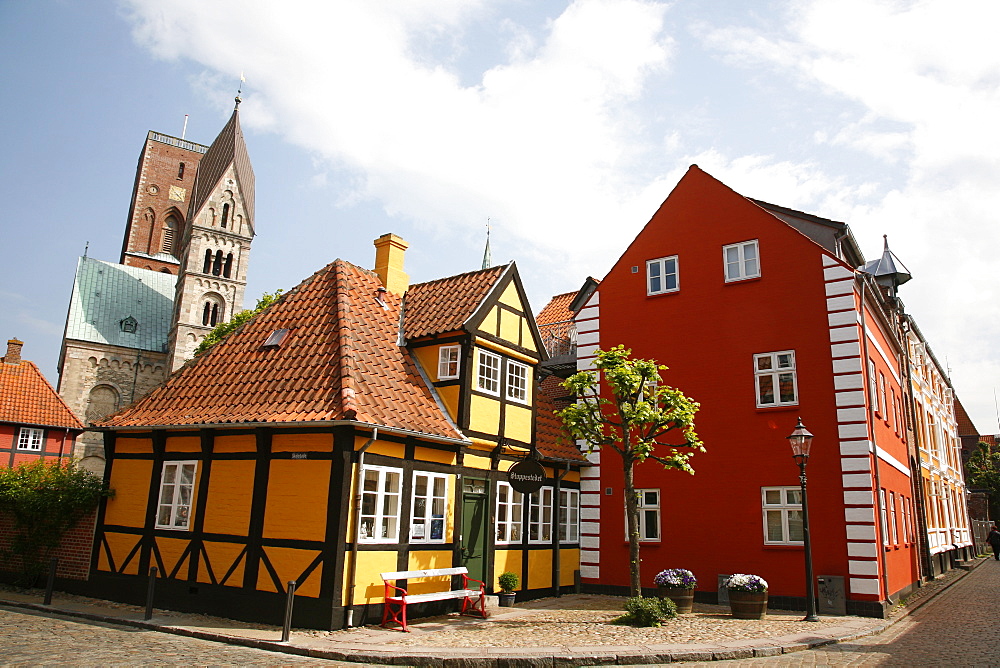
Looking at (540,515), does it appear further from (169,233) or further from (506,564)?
(169,233)

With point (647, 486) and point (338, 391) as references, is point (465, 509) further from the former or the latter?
point (647, 486)

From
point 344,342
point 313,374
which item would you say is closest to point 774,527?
point 344,342

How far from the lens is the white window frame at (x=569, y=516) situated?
18672 mm

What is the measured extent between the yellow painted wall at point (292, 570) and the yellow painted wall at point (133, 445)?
14.4 feet

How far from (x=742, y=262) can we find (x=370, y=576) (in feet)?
40.7

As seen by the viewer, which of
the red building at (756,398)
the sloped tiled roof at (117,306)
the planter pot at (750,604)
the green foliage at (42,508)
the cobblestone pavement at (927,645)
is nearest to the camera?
the cobblestone pavement at (927,645)

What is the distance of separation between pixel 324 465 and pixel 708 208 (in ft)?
42.1

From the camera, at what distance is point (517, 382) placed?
1742 centimetres

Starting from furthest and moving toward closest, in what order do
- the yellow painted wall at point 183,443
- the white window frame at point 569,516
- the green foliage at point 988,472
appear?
the green foliage at point 988,472, the white window frame at point 569,516, the yellow painted wall at point 183,443

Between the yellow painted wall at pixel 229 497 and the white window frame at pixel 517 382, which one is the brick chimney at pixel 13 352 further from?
the white window frame at pixel 517 382

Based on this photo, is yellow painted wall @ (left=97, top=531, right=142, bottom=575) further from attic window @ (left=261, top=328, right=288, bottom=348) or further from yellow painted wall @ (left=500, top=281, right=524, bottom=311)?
yellow painted wall @ (left=500, top=281, right=524, bottom=311)

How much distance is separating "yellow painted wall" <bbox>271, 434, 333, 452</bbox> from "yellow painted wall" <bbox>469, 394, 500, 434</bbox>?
382cm

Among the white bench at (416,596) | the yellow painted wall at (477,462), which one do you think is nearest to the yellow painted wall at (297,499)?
the white bench at (416,596)

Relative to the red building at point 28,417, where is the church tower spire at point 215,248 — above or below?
above
